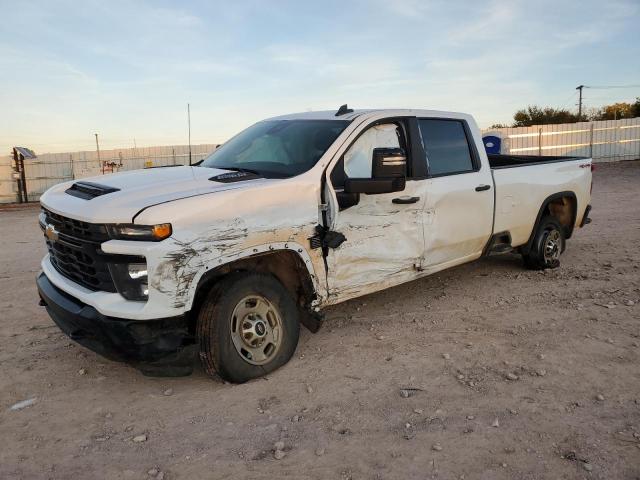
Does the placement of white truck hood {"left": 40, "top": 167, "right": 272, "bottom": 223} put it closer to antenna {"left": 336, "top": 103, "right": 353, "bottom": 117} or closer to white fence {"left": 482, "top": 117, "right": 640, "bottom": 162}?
antenna {"left": 336, "top": 103, "right": 353, "bottom": 117}

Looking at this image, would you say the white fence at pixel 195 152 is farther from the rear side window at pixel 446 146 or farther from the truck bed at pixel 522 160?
the rear side window at pixel 446 146

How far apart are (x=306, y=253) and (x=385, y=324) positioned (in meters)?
1.42

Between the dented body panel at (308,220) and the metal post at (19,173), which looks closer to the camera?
the dented body panel at (308,220)

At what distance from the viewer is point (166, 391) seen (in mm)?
3918

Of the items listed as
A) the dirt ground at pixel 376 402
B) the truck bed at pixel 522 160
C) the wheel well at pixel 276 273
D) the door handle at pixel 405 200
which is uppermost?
Result: the truck bed at pixel 522 160

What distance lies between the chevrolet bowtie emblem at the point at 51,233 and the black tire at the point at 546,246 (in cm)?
518

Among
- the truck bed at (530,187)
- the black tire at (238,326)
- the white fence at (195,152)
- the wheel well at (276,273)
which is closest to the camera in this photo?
the black tire at (238,326)

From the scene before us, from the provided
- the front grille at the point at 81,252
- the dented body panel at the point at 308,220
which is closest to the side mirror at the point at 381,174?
the dented body panel at the point at 308,220

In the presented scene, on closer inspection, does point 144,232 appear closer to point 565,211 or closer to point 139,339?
point 139,339

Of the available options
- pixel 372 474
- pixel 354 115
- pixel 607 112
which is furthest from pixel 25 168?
pixel 607 112

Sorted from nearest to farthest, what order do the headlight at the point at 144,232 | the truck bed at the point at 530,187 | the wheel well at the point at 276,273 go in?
the headlight at the point at 144,232, the wheel well at the point at 276,273, the truck bed at the point at 530,187

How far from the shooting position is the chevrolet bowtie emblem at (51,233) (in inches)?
155

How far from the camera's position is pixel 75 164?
23.9 meters

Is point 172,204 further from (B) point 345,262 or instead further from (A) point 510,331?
(A) point 510,331
